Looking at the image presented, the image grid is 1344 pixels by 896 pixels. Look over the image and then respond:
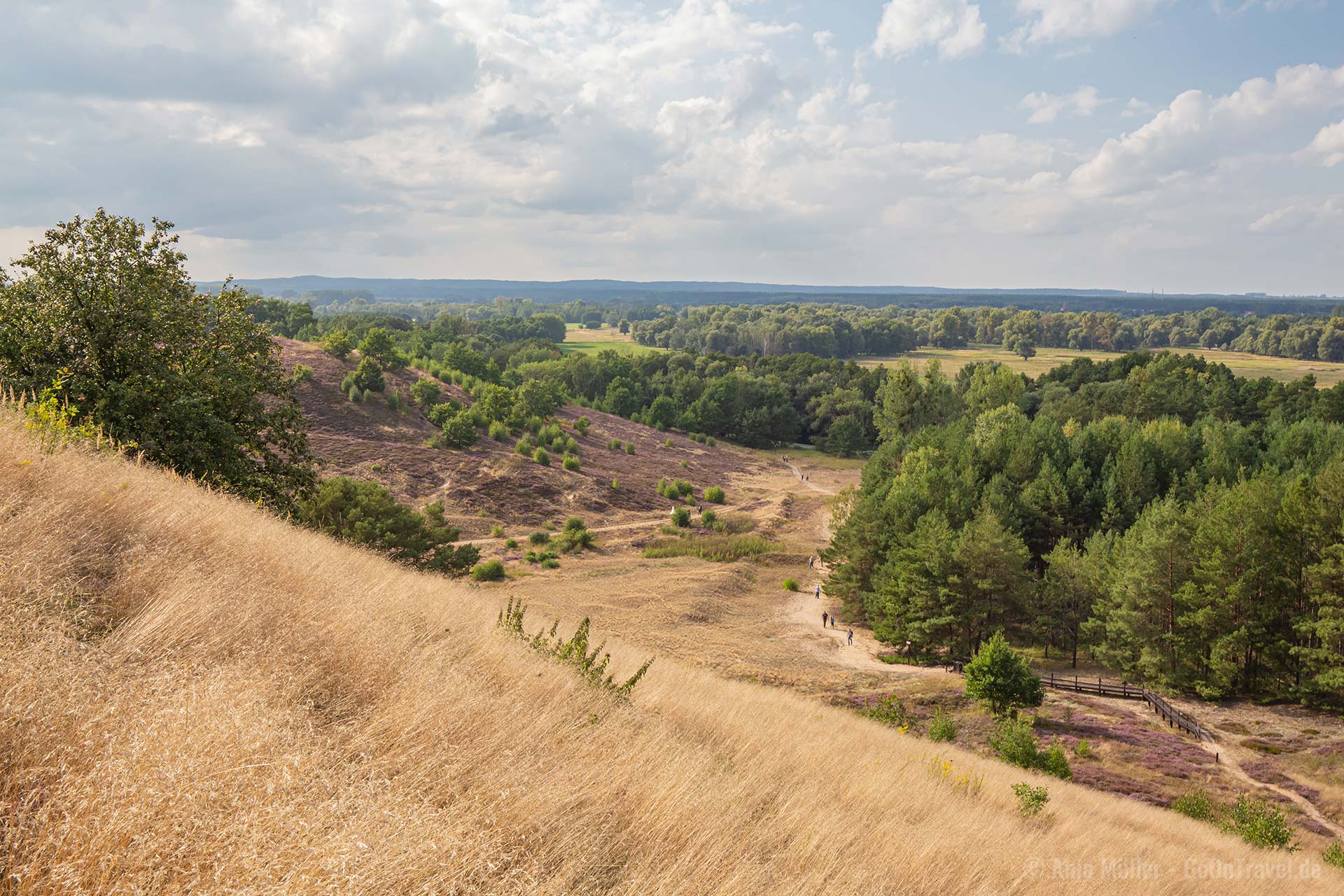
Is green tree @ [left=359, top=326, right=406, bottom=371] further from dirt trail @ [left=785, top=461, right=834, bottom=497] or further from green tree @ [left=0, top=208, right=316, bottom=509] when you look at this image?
green tree @ [left=0, top=208, right=316, bottom=509]

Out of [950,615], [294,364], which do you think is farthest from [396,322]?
[950,615]

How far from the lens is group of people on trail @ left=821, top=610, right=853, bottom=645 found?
3956 cm

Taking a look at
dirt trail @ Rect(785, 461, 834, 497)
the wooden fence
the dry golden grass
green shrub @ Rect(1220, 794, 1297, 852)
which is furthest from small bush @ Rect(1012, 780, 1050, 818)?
dirt trail @ Rect(785, 461, 834, 497)

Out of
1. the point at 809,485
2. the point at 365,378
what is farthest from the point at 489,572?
the point at 809,485

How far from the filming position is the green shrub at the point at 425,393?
66438 millimetres

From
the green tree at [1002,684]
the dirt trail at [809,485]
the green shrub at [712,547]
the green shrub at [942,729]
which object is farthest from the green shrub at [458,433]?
the green shrub at [942,729]

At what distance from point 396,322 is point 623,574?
85.0 meters

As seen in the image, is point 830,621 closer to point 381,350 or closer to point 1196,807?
point 1196,807

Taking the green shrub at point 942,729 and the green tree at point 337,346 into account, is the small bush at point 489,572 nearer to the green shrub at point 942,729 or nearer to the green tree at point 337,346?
the green shrub at point 942,729

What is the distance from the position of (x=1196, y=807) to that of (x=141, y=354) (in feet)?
93.2

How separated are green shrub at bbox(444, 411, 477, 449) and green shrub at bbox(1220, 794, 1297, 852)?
176 feet

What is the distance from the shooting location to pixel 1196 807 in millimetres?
20156

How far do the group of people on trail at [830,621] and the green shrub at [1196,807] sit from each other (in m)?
18.8

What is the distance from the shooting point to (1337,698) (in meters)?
31.4
